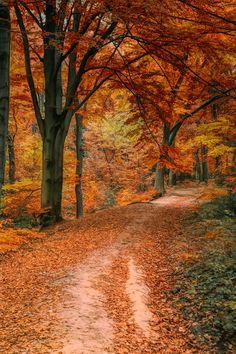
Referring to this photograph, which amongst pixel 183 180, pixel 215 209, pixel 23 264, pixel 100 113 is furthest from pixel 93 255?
pixel 183 180

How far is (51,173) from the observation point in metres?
11.1

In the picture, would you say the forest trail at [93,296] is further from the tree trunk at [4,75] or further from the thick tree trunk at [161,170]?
the thick tree trunk at [161,170]

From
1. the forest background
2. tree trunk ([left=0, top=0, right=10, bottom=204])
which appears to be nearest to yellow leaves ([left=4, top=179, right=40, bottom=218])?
the forest background

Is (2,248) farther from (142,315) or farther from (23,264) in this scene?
(142,315)

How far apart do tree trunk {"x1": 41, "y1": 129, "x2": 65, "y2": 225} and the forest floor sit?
7.61 feet

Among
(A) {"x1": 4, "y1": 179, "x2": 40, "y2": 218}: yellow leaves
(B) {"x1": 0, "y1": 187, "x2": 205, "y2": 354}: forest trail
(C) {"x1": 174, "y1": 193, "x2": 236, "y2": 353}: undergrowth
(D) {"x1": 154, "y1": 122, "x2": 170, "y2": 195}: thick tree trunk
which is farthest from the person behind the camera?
(D) {"x1": 154, "y1": 122, "x2": 170, "y2": 195}: thick tree trunk

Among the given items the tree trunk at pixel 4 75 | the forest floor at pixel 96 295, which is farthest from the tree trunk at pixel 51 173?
the tree trunk at pixel 4 75

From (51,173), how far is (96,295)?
6.89 metres

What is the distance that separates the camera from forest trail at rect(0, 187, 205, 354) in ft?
11.9

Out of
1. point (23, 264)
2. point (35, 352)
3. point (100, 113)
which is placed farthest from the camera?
point (100, 113)

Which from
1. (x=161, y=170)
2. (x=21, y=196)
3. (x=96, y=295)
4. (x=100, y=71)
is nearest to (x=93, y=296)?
(x=96, y=295)

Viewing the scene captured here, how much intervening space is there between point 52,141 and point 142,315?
7796 millimetres

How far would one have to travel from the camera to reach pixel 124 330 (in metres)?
3.93

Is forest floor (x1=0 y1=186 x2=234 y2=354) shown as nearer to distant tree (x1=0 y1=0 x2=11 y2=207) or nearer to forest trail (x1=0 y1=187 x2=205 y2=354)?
forest trail (x1=0 y1=187 x2=205 y2=354)
